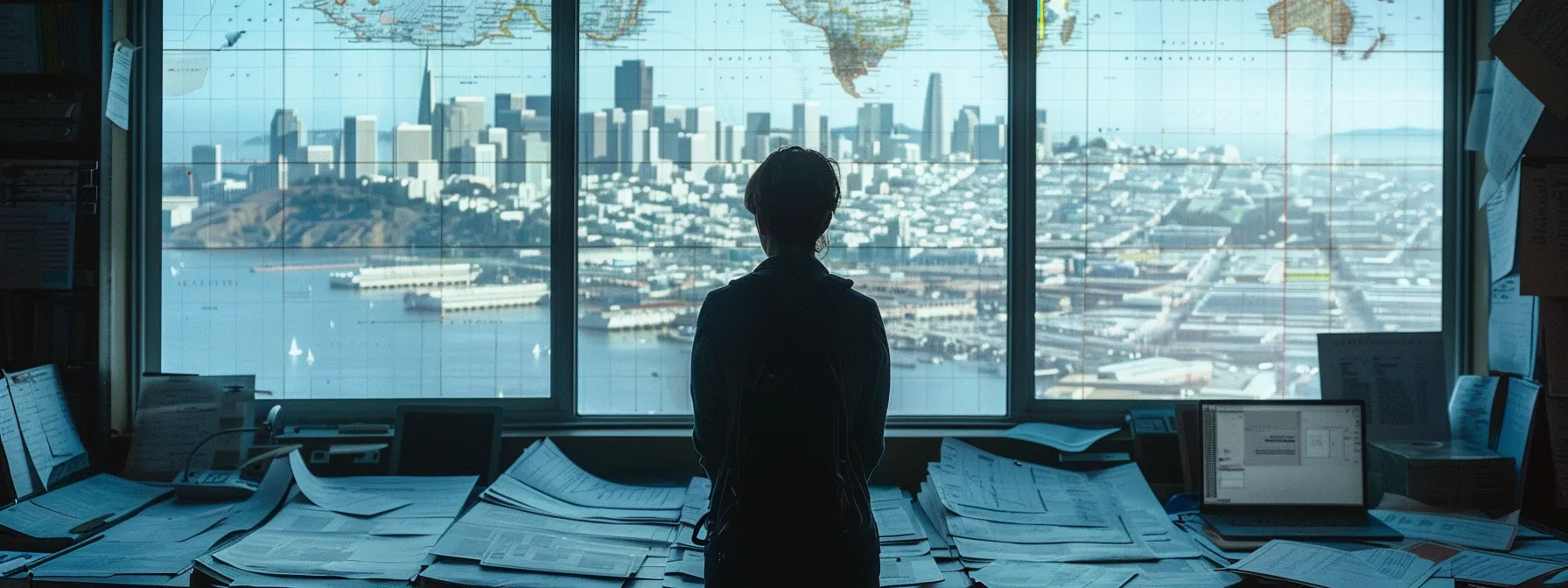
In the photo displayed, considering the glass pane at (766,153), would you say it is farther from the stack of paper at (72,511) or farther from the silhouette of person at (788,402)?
the silhouette of person at (788,402)

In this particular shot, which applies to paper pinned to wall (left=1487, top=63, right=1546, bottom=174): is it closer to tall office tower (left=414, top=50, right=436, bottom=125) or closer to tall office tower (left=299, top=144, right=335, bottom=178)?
tall office tower (left=414, top=50, right=436, bottom=125)

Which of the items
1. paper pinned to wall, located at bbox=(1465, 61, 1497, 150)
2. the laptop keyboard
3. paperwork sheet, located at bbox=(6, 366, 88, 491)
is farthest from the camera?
paper pinned to wall, located at bbox=(1465, 61, 1497, 150)

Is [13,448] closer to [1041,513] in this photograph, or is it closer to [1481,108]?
[1041,513]

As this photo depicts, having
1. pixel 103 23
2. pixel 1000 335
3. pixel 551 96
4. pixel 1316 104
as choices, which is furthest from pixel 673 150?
pixel 1316 104

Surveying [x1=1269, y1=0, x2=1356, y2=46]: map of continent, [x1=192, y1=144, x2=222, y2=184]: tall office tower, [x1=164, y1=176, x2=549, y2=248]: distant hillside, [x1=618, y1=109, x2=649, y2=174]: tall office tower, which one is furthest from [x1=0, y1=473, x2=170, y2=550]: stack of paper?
[x1=1269, y1=0, x2=1356, y2=46]: map of continent

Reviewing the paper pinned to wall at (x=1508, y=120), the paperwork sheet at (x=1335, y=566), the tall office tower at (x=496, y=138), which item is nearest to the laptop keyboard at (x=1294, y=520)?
the paperwork sheet at (x=1335, y=566)

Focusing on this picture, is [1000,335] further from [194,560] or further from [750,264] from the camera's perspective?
[194,560]
